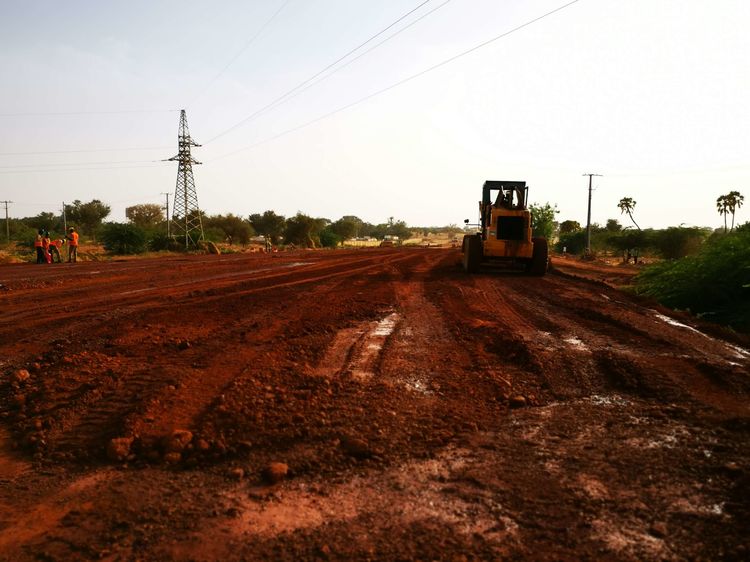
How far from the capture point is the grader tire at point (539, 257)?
17859 millimetres

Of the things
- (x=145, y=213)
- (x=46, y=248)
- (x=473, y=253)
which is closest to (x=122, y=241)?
(x=46, y=248)

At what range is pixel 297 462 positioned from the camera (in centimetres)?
386

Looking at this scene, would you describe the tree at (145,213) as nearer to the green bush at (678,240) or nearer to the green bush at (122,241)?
the green bush at (122,241)

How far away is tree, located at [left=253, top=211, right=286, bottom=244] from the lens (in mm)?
75062

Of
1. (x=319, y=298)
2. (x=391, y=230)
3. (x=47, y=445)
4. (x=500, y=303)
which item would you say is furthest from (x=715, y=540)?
(x=391, y=230)

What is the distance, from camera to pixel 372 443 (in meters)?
4.09

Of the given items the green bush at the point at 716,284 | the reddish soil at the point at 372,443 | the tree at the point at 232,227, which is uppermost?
the tree at the point at 232,227

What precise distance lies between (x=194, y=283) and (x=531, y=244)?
1063 centimetres

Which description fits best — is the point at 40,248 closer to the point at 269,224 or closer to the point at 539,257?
the point at 539,257

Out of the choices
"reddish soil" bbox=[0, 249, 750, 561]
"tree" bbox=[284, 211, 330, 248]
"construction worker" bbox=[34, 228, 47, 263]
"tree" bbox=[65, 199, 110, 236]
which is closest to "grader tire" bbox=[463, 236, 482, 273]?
"reddish soil" bbox=[0, 249, 750, 561]

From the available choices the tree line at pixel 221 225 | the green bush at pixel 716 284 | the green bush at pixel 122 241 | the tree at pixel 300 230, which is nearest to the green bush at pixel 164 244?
the green bush at pixel 122 241

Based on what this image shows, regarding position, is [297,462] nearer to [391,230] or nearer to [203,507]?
Result: [203,507]

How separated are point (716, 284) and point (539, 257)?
7.13 metres

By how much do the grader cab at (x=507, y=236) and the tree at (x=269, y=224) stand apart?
5903 cm
